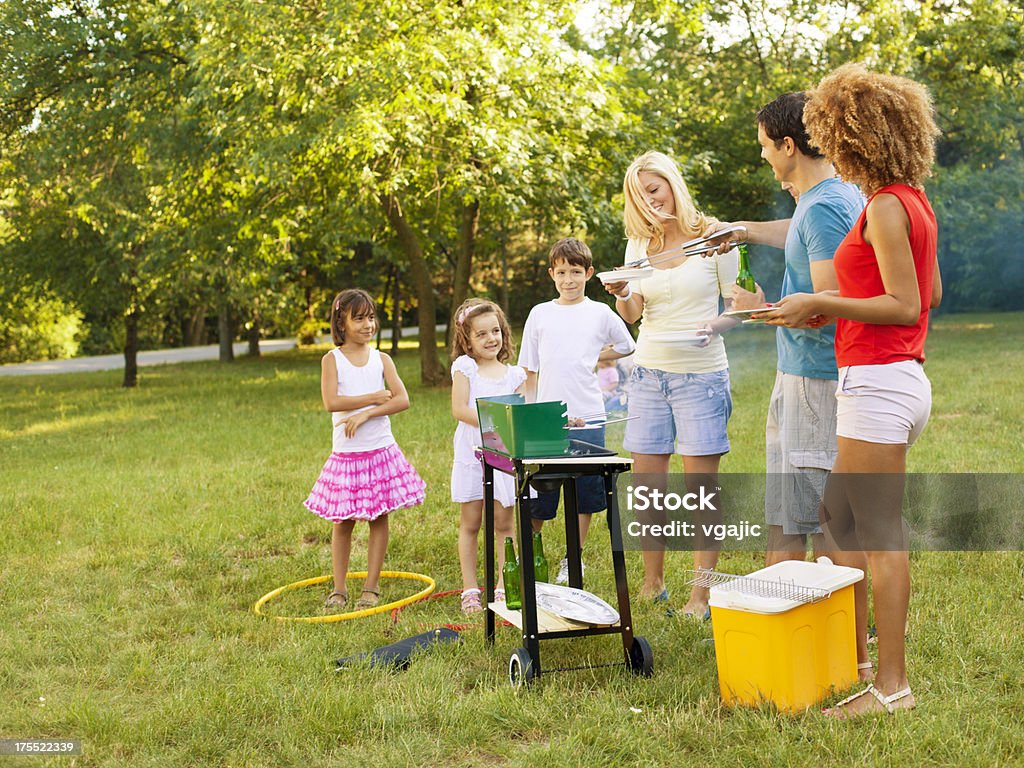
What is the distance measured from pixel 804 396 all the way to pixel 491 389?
5.15 ft

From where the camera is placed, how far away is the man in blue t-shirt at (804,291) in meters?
3.24

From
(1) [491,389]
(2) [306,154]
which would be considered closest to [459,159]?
(2) [306,154]

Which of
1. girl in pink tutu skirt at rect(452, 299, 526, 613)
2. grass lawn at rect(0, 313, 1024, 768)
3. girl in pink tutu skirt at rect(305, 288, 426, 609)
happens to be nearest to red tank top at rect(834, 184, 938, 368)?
grass lawn at rect(0, 313, 1024, 768)

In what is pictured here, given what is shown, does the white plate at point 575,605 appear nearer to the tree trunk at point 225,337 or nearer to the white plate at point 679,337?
the white plate at point 679,337

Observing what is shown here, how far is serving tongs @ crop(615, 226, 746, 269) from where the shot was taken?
3592 millimetres

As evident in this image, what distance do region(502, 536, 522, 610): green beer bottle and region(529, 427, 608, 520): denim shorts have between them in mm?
513

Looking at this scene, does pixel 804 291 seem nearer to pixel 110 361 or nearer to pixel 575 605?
pixel 575 605

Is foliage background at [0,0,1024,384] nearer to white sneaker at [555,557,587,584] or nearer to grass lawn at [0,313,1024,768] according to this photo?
grass lawn at [0,313,1024,768]

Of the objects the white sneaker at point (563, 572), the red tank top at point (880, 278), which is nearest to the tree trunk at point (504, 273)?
the white sneaker at point (563, 572)

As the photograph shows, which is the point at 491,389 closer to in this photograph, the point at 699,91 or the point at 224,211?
the point at 224,211

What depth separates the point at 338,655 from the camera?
3.98 meters

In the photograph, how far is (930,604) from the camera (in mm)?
4195

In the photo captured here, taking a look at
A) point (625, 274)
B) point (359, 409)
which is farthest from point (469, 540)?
point (625, 274)

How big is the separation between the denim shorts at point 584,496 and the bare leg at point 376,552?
0.73 metres
